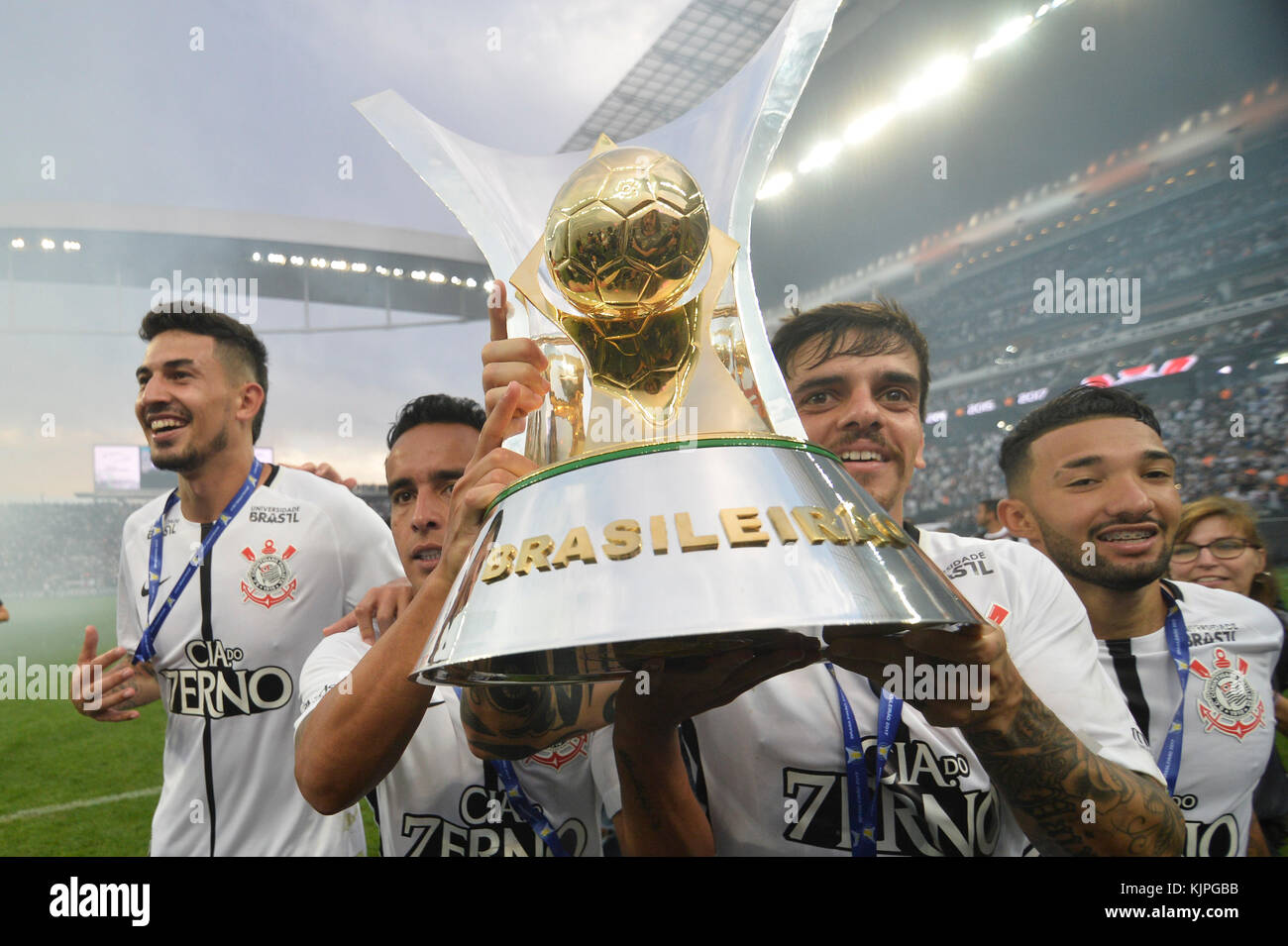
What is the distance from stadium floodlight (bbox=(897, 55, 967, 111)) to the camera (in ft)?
22.5

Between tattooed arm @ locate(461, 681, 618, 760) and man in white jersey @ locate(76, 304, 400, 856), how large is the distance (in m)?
1.35

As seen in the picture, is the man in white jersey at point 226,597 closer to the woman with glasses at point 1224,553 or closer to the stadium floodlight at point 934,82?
the woman with glasses at point 1224,553

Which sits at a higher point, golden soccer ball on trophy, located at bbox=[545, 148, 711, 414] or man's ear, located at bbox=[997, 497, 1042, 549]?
golden soccer ball on trophy, located at bbox=[545, 148, 711, 414]

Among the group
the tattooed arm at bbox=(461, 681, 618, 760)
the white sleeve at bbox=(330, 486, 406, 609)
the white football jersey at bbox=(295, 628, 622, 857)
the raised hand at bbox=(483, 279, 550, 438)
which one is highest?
the raised hand at bbox=(483, 279, 550, 438)

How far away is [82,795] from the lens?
5.04 meters

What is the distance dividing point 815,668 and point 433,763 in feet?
2.42

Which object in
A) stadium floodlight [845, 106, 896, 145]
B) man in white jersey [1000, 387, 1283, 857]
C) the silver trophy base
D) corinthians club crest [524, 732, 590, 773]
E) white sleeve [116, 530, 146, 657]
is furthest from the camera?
stadium floodlight [845, 106, 896, 145]

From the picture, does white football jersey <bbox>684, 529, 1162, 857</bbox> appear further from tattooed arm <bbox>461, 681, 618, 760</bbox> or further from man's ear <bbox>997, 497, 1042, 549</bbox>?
man's ear <bbox>997, 497, 1042, 549</bbox>

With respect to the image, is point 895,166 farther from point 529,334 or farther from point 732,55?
A: point 529,334

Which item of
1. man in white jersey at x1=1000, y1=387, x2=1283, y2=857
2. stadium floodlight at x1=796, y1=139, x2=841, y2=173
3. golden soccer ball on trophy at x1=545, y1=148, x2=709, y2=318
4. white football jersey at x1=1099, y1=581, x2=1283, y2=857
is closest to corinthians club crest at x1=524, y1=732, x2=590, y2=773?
golden soccer ball on trophy at x1=545, y1=148, x2=709, y2=318

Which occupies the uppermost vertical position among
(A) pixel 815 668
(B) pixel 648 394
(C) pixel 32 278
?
(C) pixel 32 278

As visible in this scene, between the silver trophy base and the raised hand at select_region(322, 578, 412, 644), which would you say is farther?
the raised hand at select_region(322, 578, 412, 644)

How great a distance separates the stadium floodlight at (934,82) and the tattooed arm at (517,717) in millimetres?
7551
